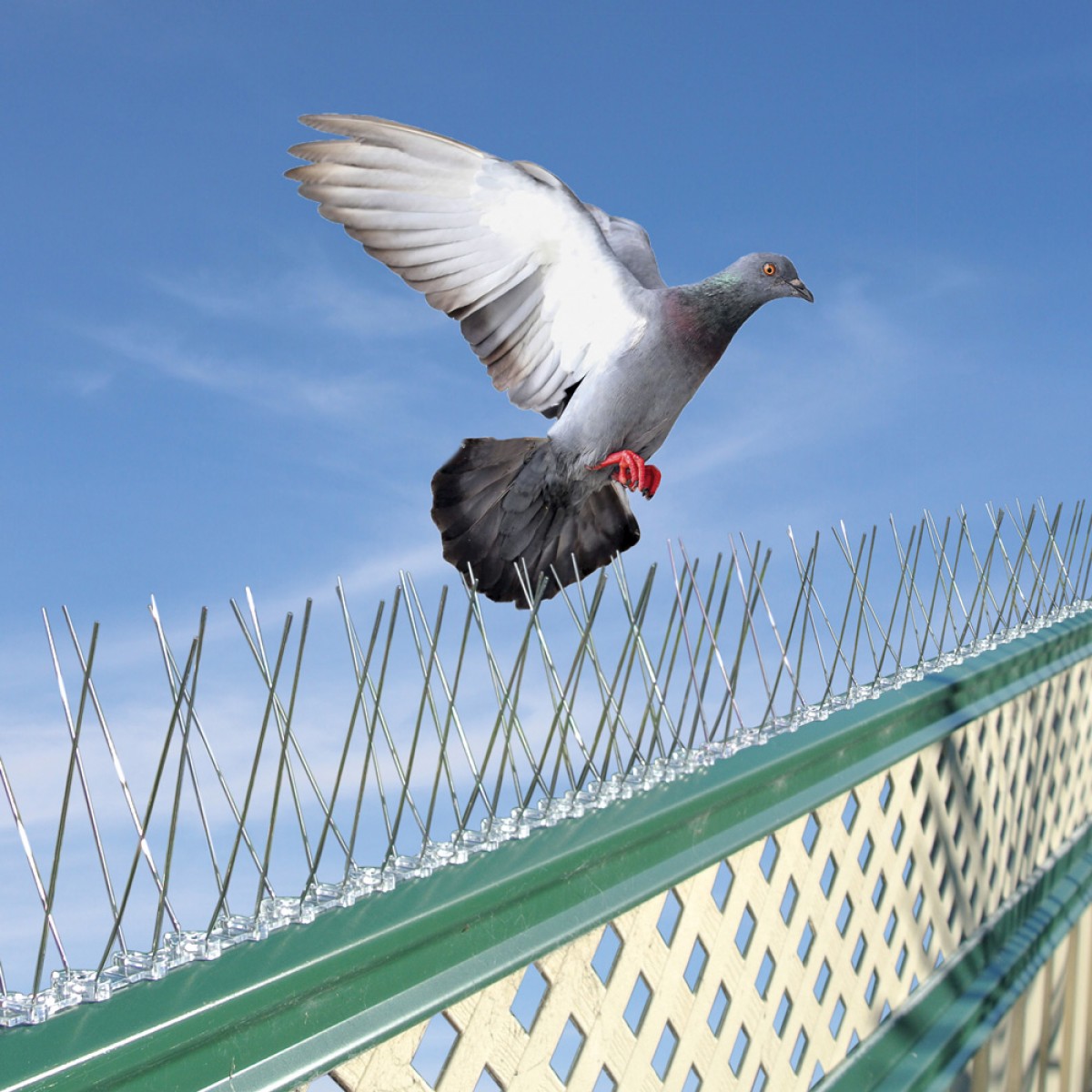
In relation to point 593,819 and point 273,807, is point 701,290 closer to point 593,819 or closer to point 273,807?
point 593,819

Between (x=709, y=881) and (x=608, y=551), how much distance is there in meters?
1.88

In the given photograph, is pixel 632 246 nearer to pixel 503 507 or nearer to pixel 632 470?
pixel 632 470

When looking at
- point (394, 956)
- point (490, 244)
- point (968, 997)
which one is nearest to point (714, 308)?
point (490, 244)

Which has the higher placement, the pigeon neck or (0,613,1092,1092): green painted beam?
the pigeon neck

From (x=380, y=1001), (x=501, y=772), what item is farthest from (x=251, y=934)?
(x=501, y=772)

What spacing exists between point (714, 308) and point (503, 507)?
834 millimetres

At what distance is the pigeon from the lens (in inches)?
115

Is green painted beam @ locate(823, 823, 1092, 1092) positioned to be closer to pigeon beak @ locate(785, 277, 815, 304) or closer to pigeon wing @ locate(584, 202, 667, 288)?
pigeon beak @ locate(785, 277, 815, 304)

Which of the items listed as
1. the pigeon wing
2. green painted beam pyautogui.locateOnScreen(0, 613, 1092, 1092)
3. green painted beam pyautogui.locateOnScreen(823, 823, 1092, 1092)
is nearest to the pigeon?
the pigeon wing

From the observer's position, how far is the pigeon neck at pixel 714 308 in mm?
3441

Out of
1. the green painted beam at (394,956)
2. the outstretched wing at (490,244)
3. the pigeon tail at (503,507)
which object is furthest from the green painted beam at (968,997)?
the outstretched wing at (490,244)

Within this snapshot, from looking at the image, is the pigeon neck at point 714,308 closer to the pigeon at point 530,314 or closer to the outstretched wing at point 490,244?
the pigeon at point 530,314

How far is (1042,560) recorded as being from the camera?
4.26m

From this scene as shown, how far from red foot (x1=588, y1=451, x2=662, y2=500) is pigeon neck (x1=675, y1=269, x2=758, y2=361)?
1.26ft
